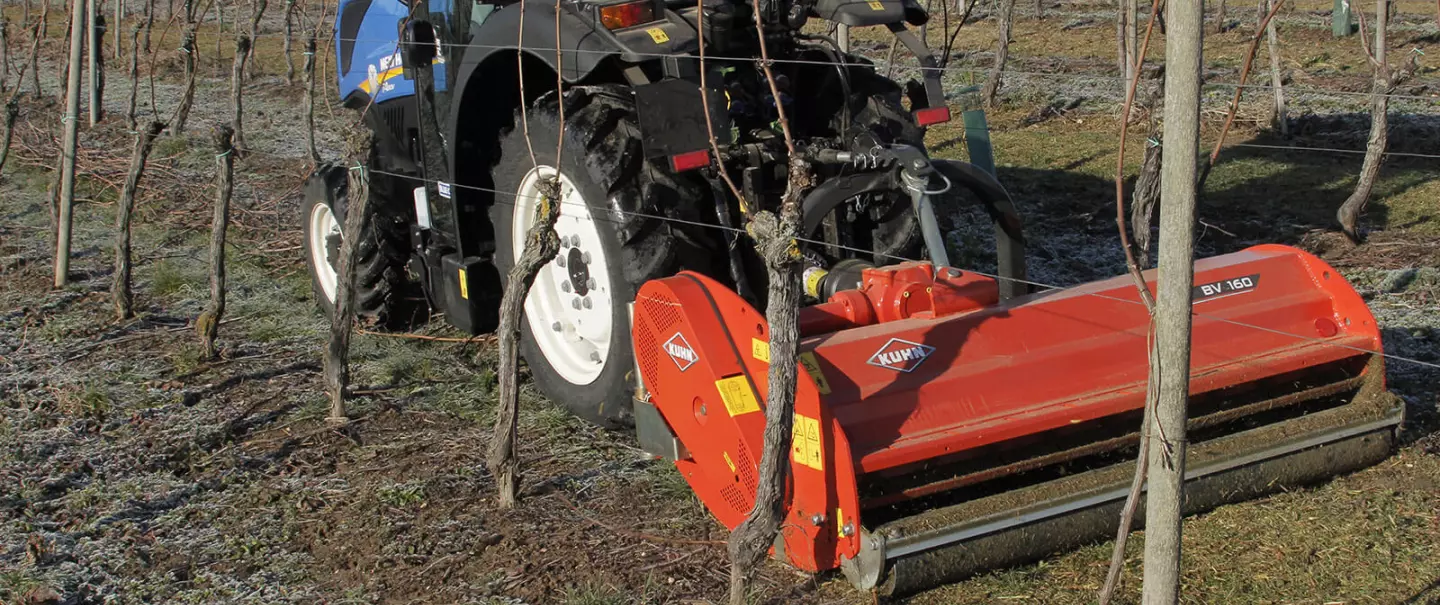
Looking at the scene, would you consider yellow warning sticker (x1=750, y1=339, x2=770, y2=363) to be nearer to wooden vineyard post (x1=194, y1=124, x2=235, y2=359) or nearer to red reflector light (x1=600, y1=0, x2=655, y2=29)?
red reflector light (x1=600, y1=0, x2=655, y2=29)

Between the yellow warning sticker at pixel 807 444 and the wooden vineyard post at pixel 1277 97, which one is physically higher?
the wooden vineyard post at pixel 1277 97

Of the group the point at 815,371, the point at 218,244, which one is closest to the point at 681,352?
the point at 815,371

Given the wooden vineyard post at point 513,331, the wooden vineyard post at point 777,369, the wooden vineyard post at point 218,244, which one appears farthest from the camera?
the wooden vineyard post at point 218,244

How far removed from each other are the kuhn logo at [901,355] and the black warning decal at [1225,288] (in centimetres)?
99

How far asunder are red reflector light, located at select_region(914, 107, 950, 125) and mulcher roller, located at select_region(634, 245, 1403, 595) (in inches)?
30.9

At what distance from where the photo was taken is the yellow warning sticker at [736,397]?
3611 millimetres

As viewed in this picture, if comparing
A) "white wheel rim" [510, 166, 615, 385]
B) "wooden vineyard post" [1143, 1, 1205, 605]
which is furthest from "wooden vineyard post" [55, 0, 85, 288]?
"wooden vineyard post" [1143, 1, 1205, 605]

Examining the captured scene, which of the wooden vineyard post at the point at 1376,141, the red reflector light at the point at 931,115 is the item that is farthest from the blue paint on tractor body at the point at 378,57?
the wooden vineyard post at the point at 1376,141

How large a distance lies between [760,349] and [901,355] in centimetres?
41

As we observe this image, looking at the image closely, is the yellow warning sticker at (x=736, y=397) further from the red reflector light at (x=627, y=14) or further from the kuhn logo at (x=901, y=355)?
the red reflector light at (x=627, y=14)

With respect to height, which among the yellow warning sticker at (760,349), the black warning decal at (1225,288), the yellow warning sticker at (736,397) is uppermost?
the black warning decal at (1225,288)

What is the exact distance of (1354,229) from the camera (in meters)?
7.07

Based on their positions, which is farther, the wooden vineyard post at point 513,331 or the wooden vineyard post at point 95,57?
the wooden vineyard post at point 95,57

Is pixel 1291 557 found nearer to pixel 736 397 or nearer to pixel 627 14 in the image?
pixel 736 397
